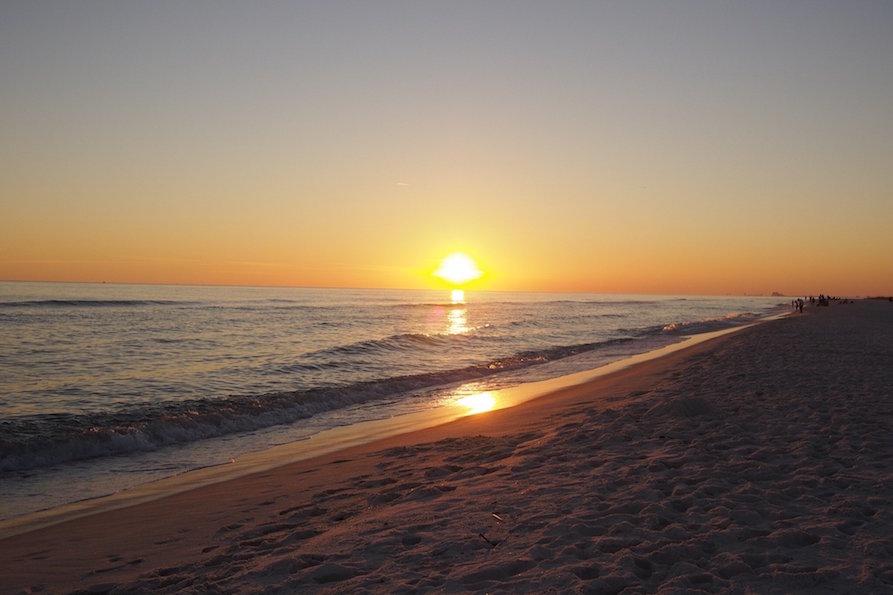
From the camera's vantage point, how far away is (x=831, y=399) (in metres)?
10.7

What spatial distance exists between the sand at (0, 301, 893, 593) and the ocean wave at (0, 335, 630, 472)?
3.98m

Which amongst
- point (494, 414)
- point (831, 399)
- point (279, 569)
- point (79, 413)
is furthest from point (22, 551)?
point (831, 399)

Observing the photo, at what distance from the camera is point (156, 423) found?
11.5 m

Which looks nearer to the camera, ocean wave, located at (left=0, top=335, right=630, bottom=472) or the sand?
the sand

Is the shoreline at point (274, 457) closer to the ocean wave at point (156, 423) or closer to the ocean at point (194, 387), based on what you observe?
the ocean at point (194, 387)

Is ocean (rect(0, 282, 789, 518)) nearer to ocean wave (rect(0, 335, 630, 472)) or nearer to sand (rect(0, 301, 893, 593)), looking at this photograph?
ocean wave (rect(0, 335, 630, 472))

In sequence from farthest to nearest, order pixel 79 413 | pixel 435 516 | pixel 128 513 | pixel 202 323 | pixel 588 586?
pixel 202 323
pixel 79 413
pixel 128 513
pixel 435 516
pixel 588 586

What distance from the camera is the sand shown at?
4.15 m

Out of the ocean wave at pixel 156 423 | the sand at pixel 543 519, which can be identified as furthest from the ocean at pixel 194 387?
the sand at pixel 543 519

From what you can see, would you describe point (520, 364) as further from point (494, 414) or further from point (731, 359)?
point (494, 414)

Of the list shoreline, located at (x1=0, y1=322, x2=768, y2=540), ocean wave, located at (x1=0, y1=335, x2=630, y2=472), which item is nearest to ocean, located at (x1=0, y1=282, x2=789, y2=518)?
ocean wave, located at (x1=0, y1=335, x2=630, y2=472)

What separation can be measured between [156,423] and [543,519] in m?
9.41

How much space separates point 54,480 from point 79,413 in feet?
13.6

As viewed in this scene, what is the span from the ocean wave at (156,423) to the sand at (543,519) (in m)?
3.98
